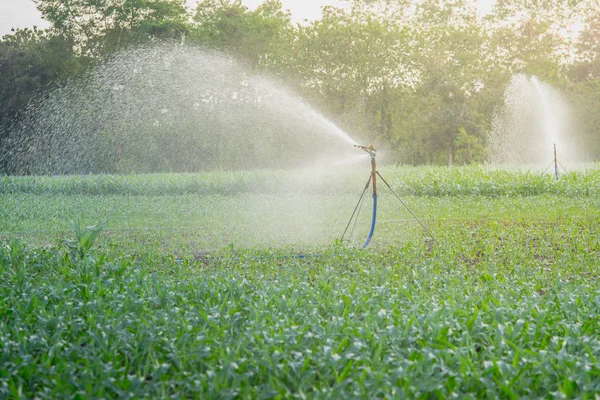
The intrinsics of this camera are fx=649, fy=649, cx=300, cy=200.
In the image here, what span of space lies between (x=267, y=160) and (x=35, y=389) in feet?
81.2

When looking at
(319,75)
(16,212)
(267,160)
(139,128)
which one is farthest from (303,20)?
(16,212)

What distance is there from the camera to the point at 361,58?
26828mm

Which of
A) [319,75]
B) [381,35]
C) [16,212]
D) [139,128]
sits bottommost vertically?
[16,212]

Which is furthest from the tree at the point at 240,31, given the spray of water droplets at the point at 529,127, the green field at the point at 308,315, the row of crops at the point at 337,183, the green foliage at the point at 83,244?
the green foliage at the point at 83,244

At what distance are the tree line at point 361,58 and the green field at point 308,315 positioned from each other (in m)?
19.8

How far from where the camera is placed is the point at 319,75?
27047 mm

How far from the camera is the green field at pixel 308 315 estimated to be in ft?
9.10

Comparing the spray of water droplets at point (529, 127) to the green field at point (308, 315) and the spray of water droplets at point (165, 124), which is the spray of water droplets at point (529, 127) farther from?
the green field at point (308, 315)

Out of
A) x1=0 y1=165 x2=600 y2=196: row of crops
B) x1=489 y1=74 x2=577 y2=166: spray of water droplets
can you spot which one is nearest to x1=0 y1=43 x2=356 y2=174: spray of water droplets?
x1=489 y1=74 x2=577 y2=166: spray of water droplets

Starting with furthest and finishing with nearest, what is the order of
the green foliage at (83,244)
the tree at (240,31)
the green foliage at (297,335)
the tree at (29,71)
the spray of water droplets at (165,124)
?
the tree at (240,31) → the spray of water droplets at (165,124) → the tree at (29,71) → the green foliage at (83,244) → the green foliage at (297,335)

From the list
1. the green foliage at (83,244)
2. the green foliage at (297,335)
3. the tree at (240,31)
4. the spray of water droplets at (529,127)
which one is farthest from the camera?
the spray of water droplets at (529,127)

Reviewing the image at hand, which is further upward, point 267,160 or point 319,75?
point 319,75

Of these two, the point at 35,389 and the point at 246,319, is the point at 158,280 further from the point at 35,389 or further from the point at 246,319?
the point at 35,389

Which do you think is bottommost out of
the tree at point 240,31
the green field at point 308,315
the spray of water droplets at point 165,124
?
the green field at point 308,315
